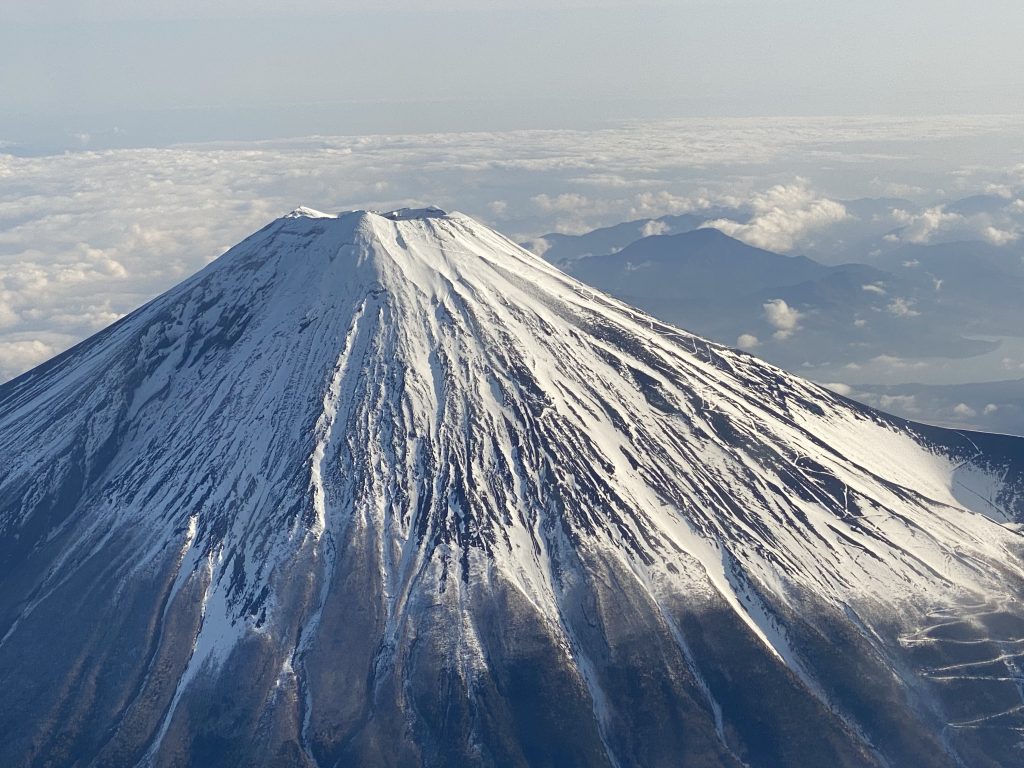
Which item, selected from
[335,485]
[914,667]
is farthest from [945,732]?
[335,485]

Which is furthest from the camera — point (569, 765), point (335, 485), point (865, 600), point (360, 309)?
point (360, 309)

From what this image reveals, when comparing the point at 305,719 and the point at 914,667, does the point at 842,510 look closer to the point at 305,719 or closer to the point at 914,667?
the point at 914,667

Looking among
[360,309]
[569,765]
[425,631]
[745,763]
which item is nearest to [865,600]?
[745,763]

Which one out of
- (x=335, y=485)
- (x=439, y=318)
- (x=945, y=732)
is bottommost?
(x=945, y=732)

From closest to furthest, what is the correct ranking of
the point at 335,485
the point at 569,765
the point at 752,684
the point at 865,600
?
1. the point at 569,765
2. the point at 752,684
3. the point at 865,600
4. the point at 335,485

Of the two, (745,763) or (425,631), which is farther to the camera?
(425,631)

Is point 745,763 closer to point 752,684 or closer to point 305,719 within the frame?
point 752,684

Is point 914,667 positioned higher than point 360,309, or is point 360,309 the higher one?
point 360,309
